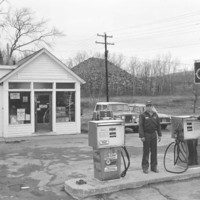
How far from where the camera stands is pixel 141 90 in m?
66.6

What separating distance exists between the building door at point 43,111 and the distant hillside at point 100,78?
42089 mm

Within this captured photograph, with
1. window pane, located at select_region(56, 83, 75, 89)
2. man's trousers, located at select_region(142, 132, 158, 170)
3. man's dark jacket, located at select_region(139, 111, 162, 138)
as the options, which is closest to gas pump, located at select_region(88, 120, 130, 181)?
man's dark jacket, located at select_region(139, 111, 162, 138)

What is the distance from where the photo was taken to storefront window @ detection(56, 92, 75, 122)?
18.2m

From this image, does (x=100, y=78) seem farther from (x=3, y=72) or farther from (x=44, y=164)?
(x=44, y=164)

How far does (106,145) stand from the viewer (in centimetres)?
733

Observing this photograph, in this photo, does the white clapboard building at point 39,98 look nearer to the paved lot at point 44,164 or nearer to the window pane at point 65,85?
the window pane at point 65,85

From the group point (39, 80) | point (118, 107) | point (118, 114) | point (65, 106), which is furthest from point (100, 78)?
point (39, 80)

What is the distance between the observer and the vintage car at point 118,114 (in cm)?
1861

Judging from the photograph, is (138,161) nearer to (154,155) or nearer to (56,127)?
(154,155)

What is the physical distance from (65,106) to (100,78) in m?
44.8

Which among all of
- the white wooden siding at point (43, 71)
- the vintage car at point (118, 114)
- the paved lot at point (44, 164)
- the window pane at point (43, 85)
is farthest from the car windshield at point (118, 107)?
the paved lot at point (44, 164)

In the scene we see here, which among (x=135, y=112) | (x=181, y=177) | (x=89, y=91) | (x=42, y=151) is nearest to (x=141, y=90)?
(x=89, y=91)

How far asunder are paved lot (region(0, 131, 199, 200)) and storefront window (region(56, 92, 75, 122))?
225 centimetres

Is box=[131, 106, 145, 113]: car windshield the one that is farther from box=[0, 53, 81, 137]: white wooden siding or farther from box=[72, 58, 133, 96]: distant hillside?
box=[72, 58, 133, 96]: distant hillside
